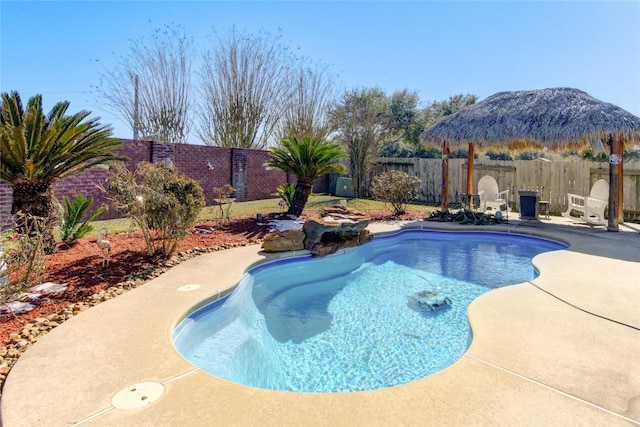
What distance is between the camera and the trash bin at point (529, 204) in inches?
416

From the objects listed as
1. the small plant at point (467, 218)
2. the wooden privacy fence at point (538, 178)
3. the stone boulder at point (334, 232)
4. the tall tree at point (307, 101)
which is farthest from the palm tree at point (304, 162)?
the tall tree at point (307, 101)

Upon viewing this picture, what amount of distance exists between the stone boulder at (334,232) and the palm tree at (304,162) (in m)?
1.79

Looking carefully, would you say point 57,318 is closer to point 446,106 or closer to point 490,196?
point 490,196

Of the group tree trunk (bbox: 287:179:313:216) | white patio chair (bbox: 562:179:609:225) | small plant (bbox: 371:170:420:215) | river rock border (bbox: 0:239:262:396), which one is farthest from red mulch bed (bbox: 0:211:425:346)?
white patio chair (bbox: 562:179:609:225)

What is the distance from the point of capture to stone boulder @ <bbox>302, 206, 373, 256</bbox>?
734cm

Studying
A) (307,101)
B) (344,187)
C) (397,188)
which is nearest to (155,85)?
(307,101)

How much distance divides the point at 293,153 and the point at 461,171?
8711mm

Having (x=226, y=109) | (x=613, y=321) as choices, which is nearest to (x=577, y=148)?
(x=613, y=321)

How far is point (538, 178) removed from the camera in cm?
1348

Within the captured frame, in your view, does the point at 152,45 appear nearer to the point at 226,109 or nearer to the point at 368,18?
the point at 226,109

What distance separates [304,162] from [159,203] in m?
5.28

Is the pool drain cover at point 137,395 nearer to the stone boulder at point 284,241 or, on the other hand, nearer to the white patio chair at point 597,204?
the stone boulder at point 284,241

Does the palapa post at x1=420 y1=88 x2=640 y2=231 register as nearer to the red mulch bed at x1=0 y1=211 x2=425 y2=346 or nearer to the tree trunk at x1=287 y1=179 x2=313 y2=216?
the tree trunk at x1=287 y1=179 x2=313 y2=216

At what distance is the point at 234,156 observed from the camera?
51.0ft
